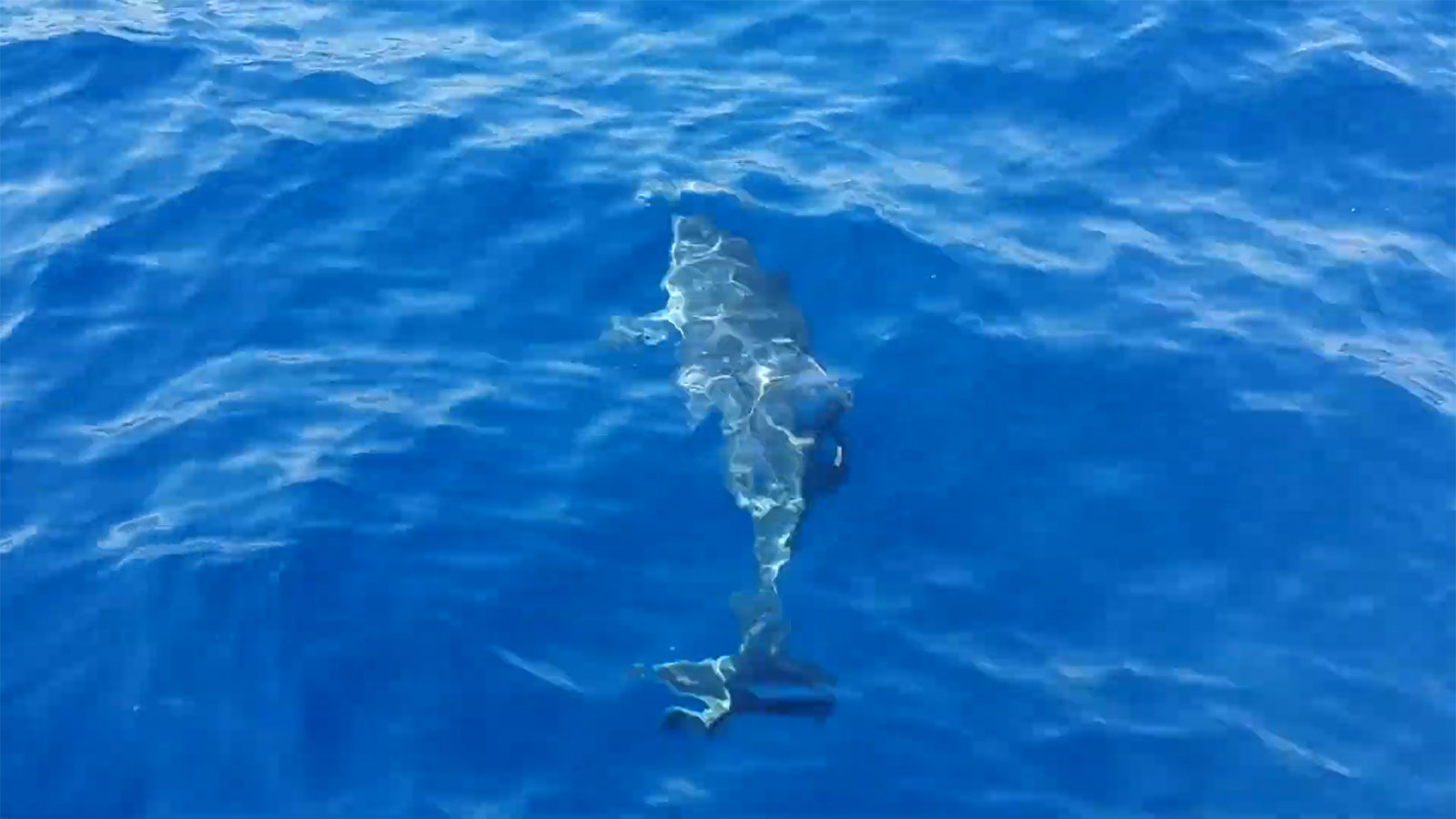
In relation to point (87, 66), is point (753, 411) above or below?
below

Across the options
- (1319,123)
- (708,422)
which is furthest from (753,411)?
(1319,123)

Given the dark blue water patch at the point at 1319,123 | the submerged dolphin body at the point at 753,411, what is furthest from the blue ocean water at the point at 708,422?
the submerged dolphin body at the point at 753,411

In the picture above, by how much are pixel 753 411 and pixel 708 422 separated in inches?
20.7

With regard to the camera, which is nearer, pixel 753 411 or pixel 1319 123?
pixel 753 411

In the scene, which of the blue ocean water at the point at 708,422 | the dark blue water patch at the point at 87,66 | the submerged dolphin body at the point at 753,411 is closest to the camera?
the blue ocean water at the point at 708,422

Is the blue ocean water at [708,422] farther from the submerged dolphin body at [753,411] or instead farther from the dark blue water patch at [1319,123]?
the submerged dolphin body at [753,411]

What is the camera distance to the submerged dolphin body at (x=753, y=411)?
12.0 metres

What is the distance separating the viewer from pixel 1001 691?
12.1m

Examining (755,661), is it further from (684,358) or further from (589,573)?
(684,358)

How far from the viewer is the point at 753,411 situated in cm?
1441

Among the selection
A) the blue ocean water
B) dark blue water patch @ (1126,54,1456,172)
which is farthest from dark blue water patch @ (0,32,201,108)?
dark blue water patch @ (1126,54,1456,172)

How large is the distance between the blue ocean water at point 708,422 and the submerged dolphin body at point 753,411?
21 centimetres

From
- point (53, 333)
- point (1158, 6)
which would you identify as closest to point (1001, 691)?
point (53, 333)

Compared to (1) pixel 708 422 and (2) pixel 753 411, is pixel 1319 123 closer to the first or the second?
(2) pixel 753 411
